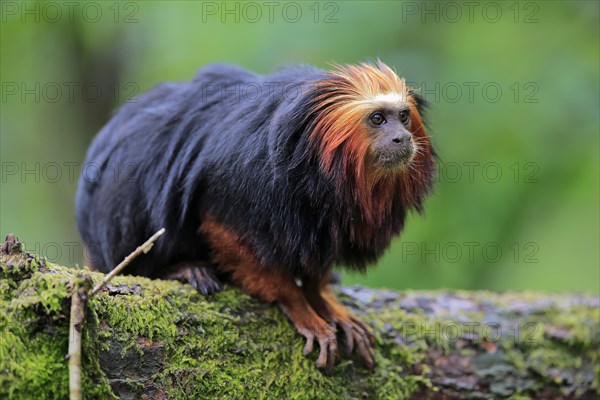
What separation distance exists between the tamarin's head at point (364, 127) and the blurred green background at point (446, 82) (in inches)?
A: 109

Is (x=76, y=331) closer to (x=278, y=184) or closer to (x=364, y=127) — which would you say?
(x=278, y=184)

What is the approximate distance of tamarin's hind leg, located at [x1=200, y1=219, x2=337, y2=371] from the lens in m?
3.75

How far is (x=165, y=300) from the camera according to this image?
3.31 meters

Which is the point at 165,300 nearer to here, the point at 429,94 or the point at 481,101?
the point at 429,94

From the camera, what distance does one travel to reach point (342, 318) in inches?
159

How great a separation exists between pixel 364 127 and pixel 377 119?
0.10 metres

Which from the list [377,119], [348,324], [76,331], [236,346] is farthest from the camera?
[348,324]

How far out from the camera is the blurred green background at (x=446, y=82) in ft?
22.0

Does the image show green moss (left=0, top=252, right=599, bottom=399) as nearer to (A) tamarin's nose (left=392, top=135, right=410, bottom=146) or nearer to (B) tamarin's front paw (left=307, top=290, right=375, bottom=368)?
(B) tamarin's front paw (left=307, top=290, right=375, bottom=368)
